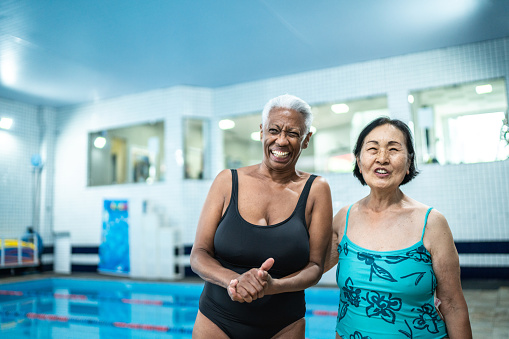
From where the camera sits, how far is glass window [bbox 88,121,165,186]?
7.62m

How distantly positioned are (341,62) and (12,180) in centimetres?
674

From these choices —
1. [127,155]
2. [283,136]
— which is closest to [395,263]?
[283,136]

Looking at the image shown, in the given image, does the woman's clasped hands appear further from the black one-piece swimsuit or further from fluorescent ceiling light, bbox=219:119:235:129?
fluorescent ceiling light, bbox=219:119:235:129

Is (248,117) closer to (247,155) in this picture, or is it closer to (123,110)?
(247,155)

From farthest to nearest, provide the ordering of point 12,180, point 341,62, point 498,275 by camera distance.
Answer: point 12,180, point 341,62, point 498,275

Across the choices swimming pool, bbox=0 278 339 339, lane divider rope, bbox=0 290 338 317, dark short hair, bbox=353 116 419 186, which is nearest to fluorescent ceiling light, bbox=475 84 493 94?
swimming pool, bbox=0 278 339 339

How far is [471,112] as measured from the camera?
19.4ft

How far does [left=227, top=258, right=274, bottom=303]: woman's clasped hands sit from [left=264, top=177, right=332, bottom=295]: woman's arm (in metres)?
0.14

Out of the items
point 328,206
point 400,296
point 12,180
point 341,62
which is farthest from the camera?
point 12,180

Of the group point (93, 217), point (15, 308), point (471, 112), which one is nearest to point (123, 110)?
point (93, 217)

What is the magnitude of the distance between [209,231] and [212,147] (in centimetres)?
619

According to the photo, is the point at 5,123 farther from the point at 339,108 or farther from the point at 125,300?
the point at 339,108

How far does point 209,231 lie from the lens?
1378 millimetres

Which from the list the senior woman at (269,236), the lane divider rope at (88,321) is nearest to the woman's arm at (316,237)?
the senior woman at (269,236)
